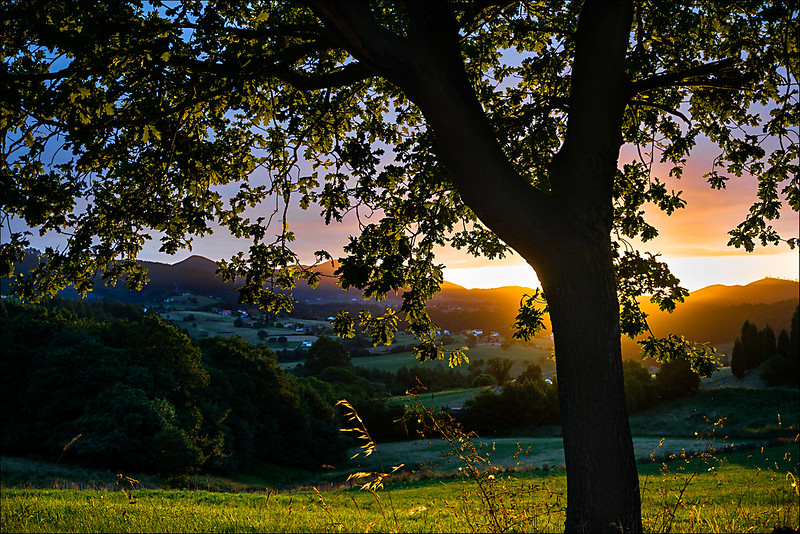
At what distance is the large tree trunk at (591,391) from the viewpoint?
450cm

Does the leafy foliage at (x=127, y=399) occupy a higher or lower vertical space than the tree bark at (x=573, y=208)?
lower

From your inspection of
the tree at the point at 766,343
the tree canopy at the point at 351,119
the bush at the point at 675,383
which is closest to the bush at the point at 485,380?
the bush at the point at 675,383

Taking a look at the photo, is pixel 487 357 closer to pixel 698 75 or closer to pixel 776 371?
pixel 776 371

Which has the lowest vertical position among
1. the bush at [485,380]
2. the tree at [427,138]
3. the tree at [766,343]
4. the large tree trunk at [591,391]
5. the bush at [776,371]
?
the bush at [485,380]

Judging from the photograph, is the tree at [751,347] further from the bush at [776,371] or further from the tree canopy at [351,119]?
the tree canopy at [351,119]

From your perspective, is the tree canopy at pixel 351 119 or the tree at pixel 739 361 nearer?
the tree canopy at pixel 351 119

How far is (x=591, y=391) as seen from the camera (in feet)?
15.1

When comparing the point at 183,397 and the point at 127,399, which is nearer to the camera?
the point at 127,399

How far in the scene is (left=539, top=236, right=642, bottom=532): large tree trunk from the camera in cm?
450

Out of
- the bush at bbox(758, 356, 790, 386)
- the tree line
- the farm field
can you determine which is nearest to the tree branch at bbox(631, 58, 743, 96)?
the tree line

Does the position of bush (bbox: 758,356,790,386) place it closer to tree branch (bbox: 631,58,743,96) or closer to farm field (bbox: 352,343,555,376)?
farm field (bbox: 352,343,555,376)

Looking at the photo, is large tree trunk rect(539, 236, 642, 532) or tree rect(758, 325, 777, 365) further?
tree rect(758, 325, 777, 365)

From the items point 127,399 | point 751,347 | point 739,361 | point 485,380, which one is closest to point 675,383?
point 739,361

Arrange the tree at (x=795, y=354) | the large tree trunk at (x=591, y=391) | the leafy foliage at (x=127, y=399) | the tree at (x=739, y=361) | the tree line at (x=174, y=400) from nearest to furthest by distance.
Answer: the large tree trunk at (x=591, y=391) < the leafy foliage at (x=127, y=399) < the tree line at (x=174, y=400) < the tree at (x=795, y=354) < the tree at (x=739, y=361)
